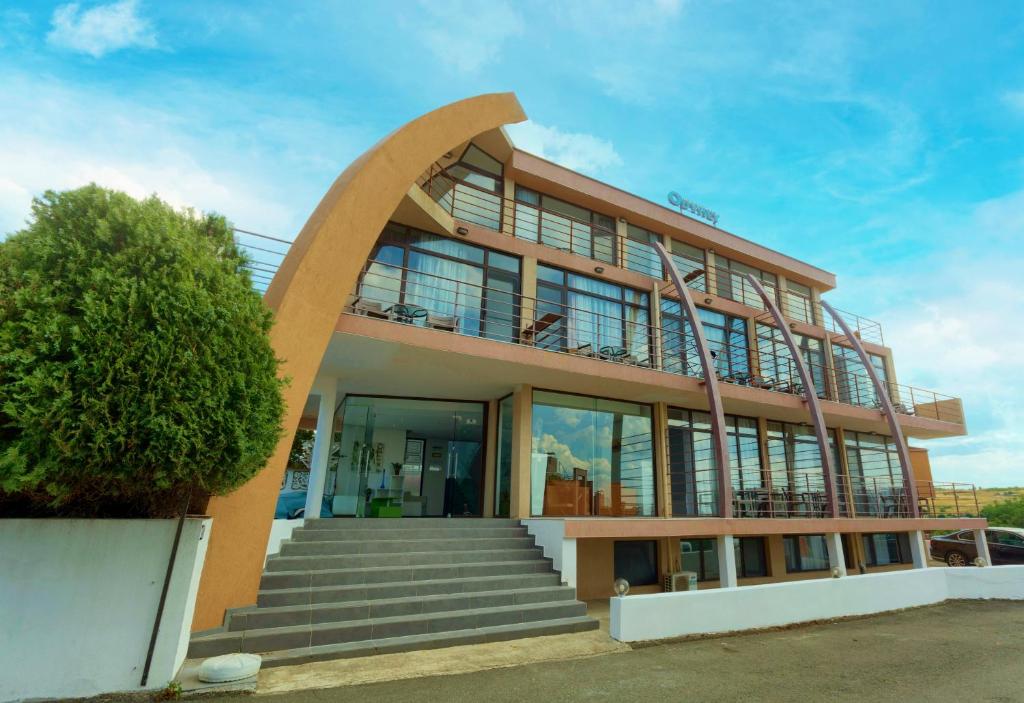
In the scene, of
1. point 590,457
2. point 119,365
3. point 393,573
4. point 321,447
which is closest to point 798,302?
point 590,457

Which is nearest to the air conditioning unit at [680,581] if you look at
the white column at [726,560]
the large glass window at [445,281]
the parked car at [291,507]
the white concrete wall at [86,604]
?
the white column at [726,560]

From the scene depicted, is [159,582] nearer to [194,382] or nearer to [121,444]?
[121,444]

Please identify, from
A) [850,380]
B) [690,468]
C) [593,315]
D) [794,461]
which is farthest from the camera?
[850,380]

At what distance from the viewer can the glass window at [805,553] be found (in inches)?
551

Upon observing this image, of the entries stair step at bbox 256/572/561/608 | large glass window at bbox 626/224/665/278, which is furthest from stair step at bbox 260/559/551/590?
large glass window at bbox 626/224/665/278

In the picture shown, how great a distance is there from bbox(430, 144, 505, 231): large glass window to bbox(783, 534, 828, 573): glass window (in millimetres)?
12559

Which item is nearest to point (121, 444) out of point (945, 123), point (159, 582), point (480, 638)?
point (159, 582)

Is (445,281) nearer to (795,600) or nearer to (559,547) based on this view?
(559,547)

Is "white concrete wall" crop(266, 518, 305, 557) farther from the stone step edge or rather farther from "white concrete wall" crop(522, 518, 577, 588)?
"white concrete wall" crop(522, 518, 577, 588)

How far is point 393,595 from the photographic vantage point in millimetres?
6438

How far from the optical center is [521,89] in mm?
10961

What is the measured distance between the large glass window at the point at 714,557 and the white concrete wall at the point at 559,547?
201 inches

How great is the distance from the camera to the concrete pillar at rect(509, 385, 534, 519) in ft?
31.8

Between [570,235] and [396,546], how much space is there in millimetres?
9157
